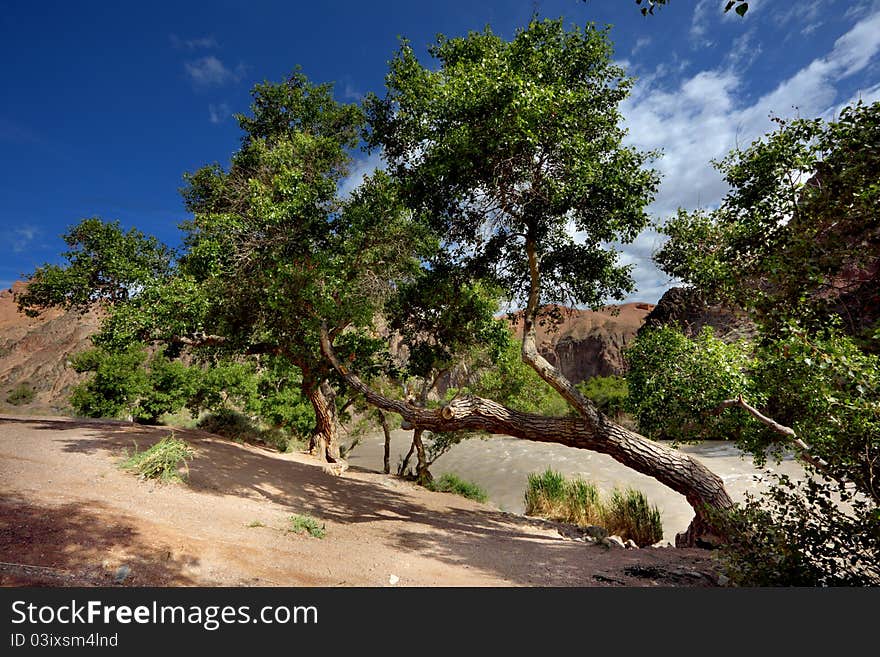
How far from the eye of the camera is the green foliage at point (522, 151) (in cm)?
652

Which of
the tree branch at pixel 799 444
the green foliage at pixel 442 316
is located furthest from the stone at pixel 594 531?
the tree branch at pixel 799 444

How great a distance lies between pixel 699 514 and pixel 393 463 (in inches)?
865

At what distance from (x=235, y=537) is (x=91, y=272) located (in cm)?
866

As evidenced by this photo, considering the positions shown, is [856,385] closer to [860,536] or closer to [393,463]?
[860,536]

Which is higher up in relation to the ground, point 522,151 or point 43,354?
point 522,151

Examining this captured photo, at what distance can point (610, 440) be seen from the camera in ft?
23.5

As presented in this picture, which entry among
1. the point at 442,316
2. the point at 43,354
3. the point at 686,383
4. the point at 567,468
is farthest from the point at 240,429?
the point at 43,354

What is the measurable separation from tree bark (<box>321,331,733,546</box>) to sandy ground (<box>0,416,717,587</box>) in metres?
0.97

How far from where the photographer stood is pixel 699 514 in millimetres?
7086

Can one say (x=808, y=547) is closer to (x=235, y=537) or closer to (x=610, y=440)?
(x=610, y=440)

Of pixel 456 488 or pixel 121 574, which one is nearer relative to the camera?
pixel 121 574

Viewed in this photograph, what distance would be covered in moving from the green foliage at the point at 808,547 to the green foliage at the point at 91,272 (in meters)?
11.6

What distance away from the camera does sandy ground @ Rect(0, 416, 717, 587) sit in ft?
11.5

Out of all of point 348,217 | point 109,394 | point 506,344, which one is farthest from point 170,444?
point 109,394
